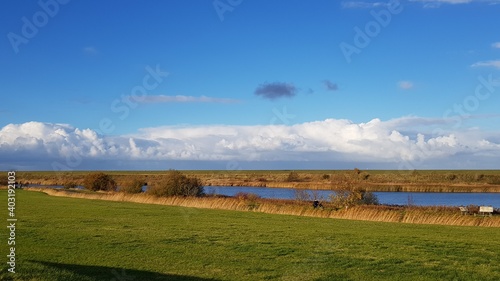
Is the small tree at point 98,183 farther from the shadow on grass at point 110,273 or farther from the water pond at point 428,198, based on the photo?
the shadow on grass at point 110,273

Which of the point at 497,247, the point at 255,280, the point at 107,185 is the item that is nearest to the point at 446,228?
the point at 497,247

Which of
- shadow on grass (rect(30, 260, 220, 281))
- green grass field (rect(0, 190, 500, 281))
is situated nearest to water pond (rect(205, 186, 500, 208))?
green grass field (rect(0, 190, 500, 281))

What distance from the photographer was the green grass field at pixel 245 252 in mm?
13695

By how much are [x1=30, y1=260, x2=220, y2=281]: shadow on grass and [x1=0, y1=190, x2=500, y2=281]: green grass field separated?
0.09ft

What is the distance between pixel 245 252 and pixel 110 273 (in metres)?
5.12

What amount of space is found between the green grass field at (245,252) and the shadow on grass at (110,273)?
26 millimetres

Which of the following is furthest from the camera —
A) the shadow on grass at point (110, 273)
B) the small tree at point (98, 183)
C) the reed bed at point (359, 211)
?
the small tree at point (98, 183)

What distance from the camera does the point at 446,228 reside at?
26.1m

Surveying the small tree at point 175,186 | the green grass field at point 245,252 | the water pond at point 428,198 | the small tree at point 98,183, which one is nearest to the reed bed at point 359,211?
the green grass field at point 245,252

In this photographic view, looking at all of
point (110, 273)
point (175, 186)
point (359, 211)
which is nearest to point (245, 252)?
point (110, 273)

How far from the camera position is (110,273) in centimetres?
1345

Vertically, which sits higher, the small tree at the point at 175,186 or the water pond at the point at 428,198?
the small tree at the point at 175,186

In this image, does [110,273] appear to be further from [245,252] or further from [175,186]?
[175,186]

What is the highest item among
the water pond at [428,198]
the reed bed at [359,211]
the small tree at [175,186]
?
the small tree at [175,186]
